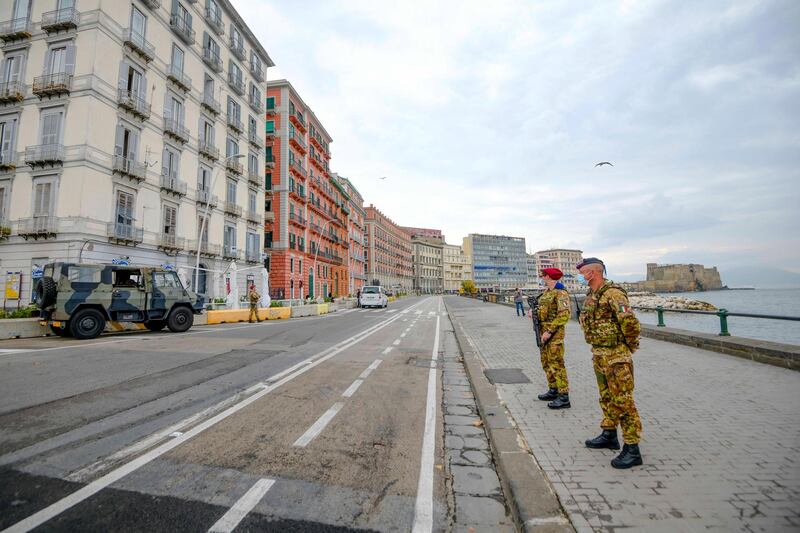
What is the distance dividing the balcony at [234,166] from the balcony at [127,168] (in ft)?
28.4

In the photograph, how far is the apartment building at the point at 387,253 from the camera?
93125 mm

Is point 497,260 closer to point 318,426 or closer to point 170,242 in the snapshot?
point 170,242

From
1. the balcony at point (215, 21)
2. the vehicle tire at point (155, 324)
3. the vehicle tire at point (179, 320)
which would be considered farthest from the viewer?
the balcony at point (215, 21)

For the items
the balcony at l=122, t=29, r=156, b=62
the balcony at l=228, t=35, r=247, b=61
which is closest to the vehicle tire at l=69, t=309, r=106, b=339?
the balcony at l=122, t=29, r=156, b=62

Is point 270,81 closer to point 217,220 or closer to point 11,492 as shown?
point 217,220

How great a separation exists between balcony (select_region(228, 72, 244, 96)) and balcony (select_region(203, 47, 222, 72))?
55.3 inches

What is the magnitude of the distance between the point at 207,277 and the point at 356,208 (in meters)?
51.4

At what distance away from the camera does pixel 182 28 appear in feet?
82.1

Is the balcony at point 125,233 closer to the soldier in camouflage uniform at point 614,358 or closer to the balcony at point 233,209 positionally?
the balcony at point 233,209

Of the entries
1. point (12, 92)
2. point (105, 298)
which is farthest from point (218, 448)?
point (12, 92)

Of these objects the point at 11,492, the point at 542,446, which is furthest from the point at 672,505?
the point at 11,492

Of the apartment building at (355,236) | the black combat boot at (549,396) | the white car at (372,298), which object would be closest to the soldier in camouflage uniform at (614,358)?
the black combat boot at (549,396)

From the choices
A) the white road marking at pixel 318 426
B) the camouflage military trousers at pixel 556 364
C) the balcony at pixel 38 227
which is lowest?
the white road marking at pixel 318 426

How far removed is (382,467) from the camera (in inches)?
131
